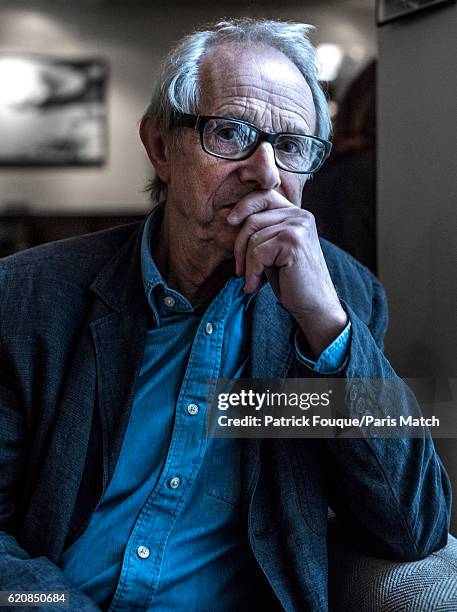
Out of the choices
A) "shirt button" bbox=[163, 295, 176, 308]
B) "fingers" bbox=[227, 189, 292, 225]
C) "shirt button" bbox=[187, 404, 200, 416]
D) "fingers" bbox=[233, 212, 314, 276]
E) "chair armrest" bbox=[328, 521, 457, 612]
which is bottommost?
"chair armrest" bbox=[328, 521, 457, 612]

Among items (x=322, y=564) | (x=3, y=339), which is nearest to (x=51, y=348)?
(x=3, y=339)

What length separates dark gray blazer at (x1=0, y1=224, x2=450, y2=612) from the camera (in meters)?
0.78

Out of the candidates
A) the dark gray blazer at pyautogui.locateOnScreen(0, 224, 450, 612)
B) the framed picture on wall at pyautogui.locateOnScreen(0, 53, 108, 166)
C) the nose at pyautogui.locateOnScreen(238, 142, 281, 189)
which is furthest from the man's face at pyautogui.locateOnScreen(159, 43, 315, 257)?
the framed picture on wall at pyautogui.locateOnScreen(0, 53, 108, 166)

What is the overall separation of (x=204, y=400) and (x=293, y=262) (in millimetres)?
193

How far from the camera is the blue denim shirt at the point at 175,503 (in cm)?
81

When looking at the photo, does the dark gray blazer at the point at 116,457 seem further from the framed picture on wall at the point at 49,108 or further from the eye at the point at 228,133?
the framed picture on wall at the point at 49,108

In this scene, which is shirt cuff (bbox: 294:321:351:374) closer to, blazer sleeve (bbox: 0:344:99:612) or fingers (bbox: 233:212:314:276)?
fingers (bbox: 233:212:314:276)

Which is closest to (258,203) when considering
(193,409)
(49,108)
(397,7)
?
(193,409)

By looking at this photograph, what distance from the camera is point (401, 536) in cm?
79

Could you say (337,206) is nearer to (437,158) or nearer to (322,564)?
(437,158)

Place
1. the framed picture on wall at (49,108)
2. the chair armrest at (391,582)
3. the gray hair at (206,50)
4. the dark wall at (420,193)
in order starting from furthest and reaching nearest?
1. the framed picture on wall at (49,108)
2. the dark wall at (420,193)
3. the gray hair at (206,50)
4. the chair armrest at (391,582)

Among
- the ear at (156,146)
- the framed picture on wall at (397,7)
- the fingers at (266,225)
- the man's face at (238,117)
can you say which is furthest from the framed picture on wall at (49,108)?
the fingers at (266,225)

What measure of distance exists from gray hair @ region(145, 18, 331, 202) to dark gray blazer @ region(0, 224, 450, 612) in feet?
0.72

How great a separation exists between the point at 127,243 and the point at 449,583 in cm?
54
